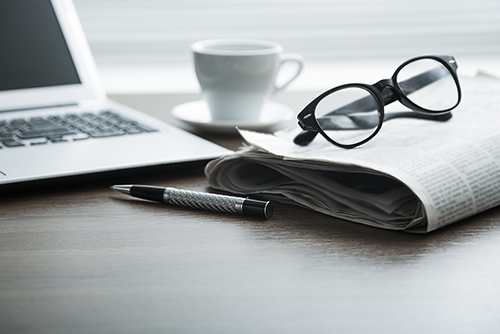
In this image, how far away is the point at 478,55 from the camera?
158 cm

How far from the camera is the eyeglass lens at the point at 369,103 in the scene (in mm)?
563

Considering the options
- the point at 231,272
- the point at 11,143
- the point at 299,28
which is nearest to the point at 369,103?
the point at 231,272

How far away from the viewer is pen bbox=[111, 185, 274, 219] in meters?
0.47

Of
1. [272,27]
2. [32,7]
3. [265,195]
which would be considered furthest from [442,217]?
[272,27]

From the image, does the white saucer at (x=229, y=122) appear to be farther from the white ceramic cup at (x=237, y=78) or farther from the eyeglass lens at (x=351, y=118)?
the eyeglass lens at (x=351, y=118)

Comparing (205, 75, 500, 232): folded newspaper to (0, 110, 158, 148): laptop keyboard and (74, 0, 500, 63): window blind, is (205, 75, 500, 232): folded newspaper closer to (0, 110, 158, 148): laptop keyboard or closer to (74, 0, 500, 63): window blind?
(0, 110, 158, 148): laptop keyboard

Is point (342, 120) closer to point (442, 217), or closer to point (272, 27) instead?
point (442, 217)

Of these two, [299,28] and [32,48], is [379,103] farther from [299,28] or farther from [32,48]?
[299,28]

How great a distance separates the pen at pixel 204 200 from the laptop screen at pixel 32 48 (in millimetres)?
349

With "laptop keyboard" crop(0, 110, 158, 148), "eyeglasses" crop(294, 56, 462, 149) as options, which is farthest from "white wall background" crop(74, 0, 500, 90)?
"eyeglasses" crop(294, 56, 462, 149)

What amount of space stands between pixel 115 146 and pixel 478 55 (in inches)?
53.5

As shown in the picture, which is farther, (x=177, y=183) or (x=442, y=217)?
(x=177, y=183)

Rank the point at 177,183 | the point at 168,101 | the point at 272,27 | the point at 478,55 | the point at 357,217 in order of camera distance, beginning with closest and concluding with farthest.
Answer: the point at 357,217 < the point at 177,183 < the point at 168,101 < the point at 272,27 < the point at 478,55

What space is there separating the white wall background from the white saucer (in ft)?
1.90
